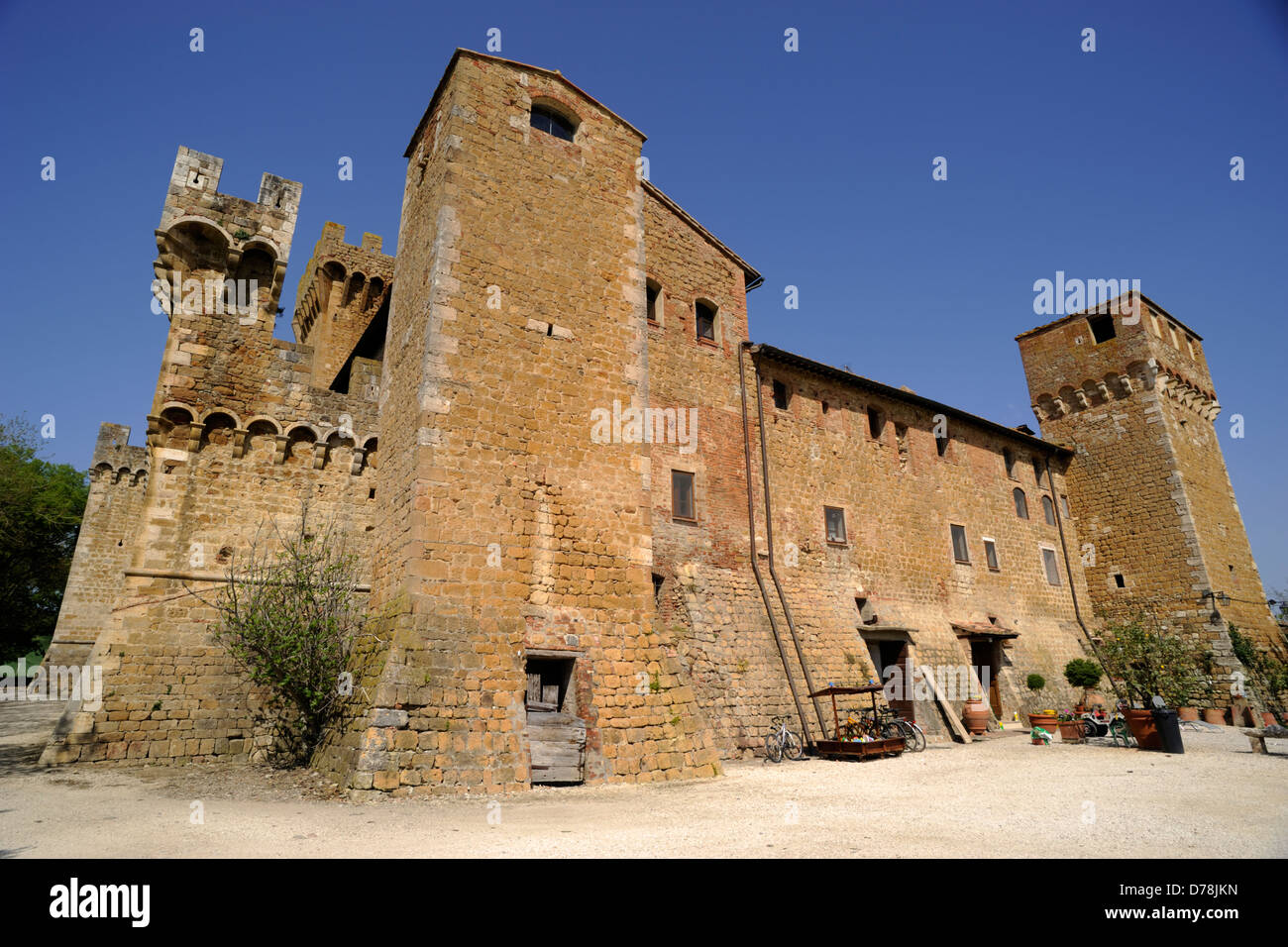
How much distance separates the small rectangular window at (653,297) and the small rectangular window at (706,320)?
1285 millimetres

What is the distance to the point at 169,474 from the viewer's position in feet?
39.2

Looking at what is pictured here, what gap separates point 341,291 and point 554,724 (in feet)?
57.8

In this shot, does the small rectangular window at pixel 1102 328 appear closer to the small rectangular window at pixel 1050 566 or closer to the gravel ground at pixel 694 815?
the small rectangular window at pixel 1050 566

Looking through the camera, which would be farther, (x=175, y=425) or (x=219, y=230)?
(x=219, y=230)

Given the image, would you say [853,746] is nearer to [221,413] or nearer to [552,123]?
[221,413]

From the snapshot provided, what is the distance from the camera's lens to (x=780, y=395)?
63.4 ft

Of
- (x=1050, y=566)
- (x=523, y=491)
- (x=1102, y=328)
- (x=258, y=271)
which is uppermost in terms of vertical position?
(x=1102, y=328)

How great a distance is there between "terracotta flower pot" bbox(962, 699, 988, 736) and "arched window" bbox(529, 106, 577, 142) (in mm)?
17309

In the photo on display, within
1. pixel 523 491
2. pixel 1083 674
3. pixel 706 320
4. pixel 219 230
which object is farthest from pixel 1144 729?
pixel 219 230

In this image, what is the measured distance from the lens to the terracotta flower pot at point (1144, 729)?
1455 cm

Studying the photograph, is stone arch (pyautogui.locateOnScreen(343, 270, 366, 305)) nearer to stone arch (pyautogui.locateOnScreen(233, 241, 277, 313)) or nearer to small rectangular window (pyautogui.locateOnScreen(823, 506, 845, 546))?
stone arch (pyautogui.locateOnScreen(233, 241, 277, 313))
